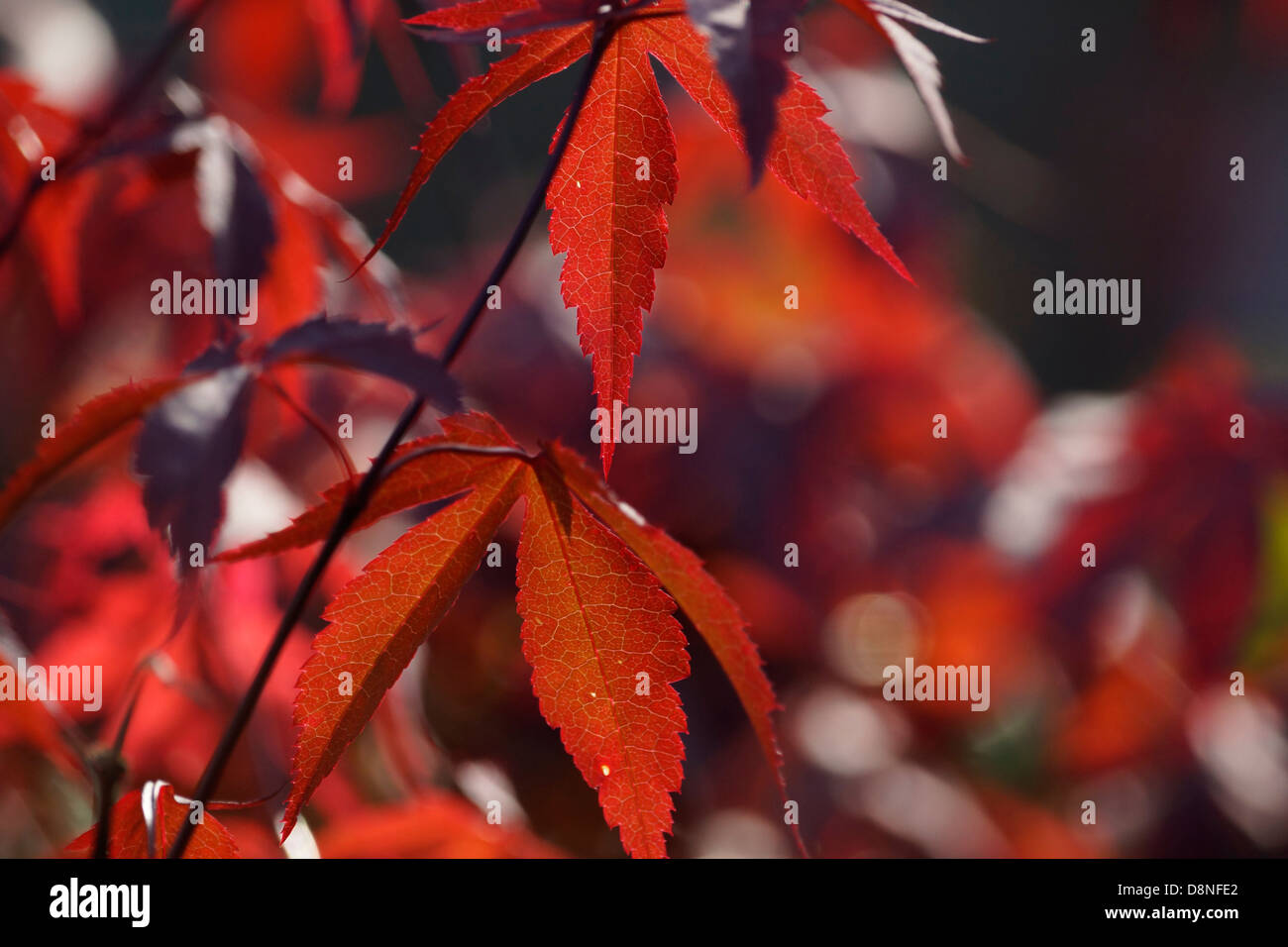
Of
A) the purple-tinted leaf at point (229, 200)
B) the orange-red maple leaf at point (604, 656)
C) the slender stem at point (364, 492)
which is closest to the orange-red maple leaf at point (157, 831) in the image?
the slender stem at point (364, 492)

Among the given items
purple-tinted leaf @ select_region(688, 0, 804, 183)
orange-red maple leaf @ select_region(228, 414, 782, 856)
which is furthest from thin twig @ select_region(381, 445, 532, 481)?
purple-tinted leaf @ select_region(688, 0, 804, 183)

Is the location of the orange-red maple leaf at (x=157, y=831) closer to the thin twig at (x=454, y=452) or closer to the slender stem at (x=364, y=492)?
the slender stem at (x=364, y=492)

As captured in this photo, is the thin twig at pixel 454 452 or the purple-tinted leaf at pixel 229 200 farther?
the purple-tinted leaf at pixel 229 200

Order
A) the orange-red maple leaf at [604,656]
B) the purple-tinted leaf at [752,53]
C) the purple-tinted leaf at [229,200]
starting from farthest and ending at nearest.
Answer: the purple-tinted leaf at [229,200] < the orange-red maple leaf at [604,656] < the purple-tinted leaf at [752,53]

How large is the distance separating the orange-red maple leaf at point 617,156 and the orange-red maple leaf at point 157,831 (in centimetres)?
21

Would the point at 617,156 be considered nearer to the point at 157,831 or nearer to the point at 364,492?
the point at 364,492

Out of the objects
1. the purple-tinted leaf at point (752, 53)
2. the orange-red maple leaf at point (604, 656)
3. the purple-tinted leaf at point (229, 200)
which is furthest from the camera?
the purple-tinted leaf at point (229, 200)

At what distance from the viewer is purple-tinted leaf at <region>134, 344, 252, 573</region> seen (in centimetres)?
32

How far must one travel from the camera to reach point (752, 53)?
0.29 meters

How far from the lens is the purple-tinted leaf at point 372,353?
333 mm

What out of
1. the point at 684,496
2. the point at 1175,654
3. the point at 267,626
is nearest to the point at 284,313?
the point at 267,626

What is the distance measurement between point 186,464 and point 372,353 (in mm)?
68

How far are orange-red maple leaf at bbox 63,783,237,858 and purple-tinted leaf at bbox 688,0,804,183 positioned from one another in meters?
0.31

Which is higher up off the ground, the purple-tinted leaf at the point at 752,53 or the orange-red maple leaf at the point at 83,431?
the purple-tinted leaf at the point at 752,53
